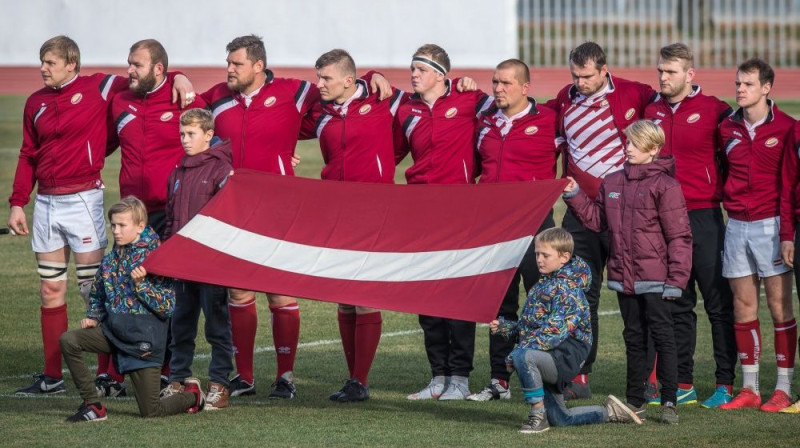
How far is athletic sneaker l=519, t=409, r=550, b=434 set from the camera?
25.3 feet

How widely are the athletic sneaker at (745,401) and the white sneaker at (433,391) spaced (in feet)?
5.65

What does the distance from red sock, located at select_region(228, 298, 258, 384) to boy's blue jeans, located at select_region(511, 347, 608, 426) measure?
1.95m

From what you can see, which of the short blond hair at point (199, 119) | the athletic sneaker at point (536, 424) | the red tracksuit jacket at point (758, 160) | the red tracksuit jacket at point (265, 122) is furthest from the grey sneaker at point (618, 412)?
the short blond hair at point (199, 119)

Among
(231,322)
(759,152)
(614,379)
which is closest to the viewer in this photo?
(759,152)

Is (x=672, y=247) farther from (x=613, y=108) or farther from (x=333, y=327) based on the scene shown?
(x=333, y=327)

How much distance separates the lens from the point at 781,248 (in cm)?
831

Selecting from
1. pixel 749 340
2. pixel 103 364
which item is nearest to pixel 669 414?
pixel 749 340

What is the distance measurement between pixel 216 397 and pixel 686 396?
9.43 ft

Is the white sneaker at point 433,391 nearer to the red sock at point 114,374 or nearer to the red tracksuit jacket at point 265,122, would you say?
the red tracksuit jacket at point 265,122

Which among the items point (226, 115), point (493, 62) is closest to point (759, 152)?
point (226, 115)

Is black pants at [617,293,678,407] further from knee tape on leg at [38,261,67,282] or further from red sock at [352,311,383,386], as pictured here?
knee tape on leg at [38,261,67,282]

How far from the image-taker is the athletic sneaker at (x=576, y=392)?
29.3ft

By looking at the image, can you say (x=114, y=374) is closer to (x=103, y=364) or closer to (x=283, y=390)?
(x=103, y=364)

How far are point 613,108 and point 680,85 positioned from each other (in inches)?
17.3
